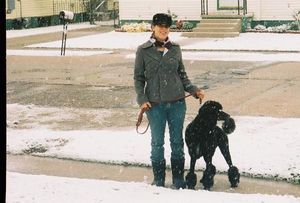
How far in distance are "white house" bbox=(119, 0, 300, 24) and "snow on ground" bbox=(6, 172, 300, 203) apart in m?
23.4

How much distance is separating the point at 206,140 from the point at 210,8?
24609 millimetres

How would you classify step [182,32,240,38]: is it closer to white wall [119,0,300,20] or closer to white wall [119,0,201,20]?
white wall [119,0,300,20]

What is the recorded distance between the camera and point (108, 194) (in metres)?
5.63

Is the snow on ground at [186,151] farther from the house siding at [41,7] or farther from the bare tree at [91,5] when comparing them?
the bare tree at [91,5]

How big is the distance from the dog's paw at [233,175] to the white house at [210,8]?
74.6 feet

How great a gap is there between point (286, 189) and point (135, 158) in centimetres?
204

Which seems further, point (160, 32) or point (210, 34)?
point (210, 34)

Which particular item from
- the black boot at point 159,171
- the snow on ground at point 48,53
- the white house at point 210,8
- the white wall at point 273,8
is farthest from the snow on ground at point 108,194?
the white wall at point 273,8

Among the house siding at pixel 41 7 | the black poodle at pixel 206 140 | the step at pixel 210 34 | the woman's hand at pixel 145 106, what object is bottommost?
the black poodle at pixel 206 140

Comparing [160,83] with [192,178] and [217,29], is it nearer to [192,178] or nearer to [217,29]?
[192,178]

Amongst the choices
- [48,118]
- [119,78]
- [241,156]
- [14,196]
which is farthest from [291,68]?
[14,196]

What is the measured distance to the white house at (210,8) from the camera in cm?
2892

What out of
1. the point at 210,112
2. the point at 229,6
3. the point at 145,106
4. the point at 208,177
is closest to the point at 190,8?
the point at 229,6

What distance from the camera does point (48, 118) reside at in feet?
34.2
